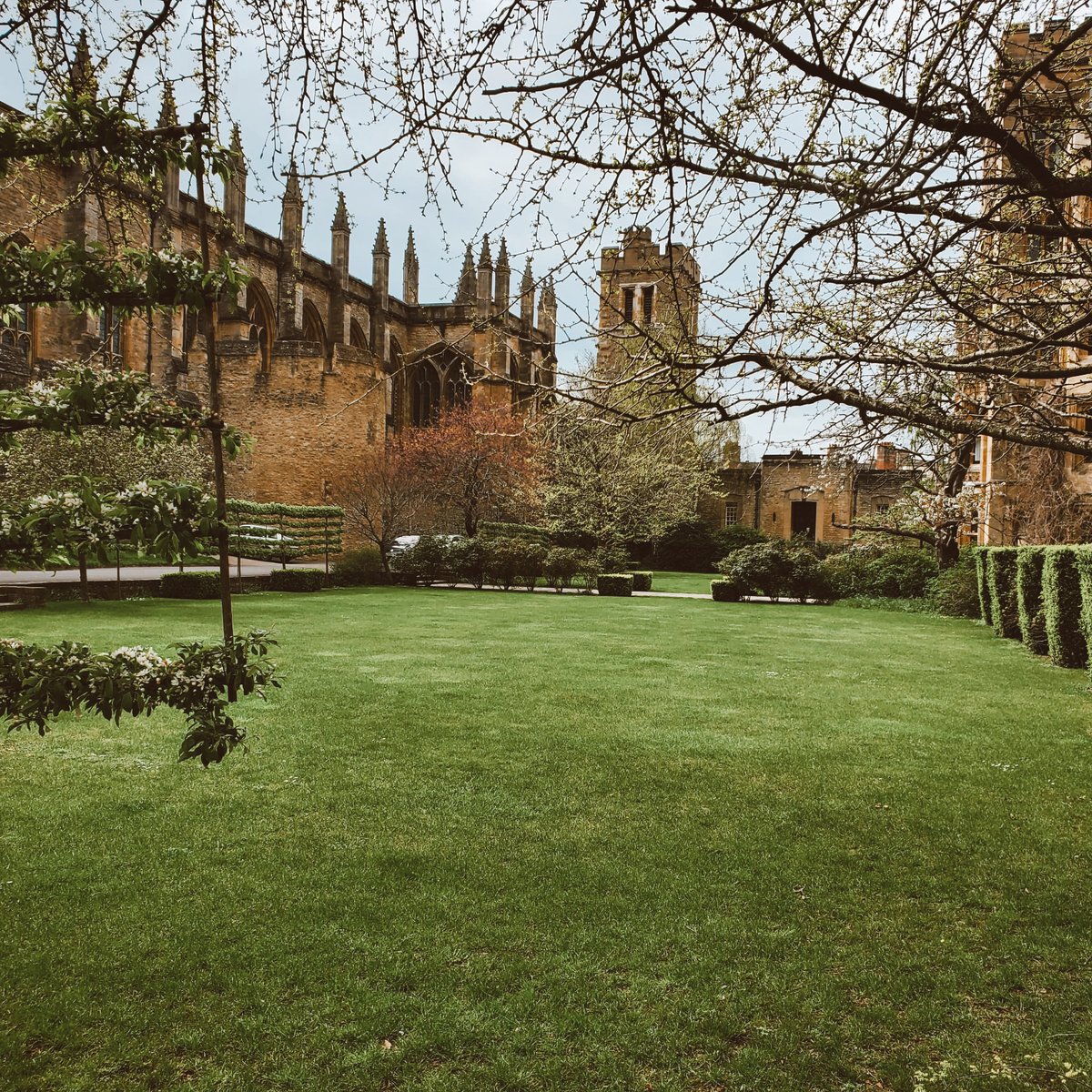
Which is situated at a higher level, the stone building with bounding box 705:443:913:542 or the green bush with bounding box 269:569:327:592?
the stone building with bounding box 705:443:913:542

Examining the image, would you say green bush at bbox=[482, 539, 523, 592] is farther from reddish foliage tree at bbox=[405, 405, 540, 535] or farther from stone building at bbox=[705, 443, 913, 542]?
stone building at bbox=[705, 443, 913, 542]

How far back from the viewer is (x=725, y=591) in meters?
19.8

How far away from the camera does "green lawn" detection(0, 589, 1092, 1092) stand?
2402mm

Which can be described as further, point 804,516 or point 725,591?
point 804,516

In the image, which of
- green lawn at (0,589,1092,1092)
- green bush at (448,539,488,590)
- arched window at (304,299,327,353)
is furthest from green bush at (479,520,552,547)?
green lawn at (0,589,1092,1092)

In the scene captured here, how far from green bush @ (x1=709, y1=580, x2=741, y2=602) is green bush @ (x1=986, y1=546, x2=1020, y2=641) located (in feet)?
23.2

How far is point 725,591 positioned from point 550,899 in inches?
670

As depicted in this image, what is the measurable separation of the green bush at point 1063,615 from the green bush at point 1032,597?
0.86 metres

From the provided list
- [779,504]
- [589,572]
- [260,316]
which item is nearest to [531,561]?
[589,572]

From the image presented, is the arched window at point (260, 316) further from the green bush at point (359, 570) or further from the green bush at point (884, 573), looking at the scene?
the green bush at point (884, 573)

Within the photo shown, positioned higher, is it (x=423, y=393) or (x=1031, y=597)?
(x=423, y=393)

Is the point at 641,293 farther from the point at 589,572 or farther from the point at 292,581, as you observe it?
the point at 589,572

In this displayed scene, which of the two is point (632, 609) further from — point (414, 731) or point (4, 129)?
point (4, 129)

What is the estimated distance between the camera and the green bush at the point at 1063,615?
9.18m
